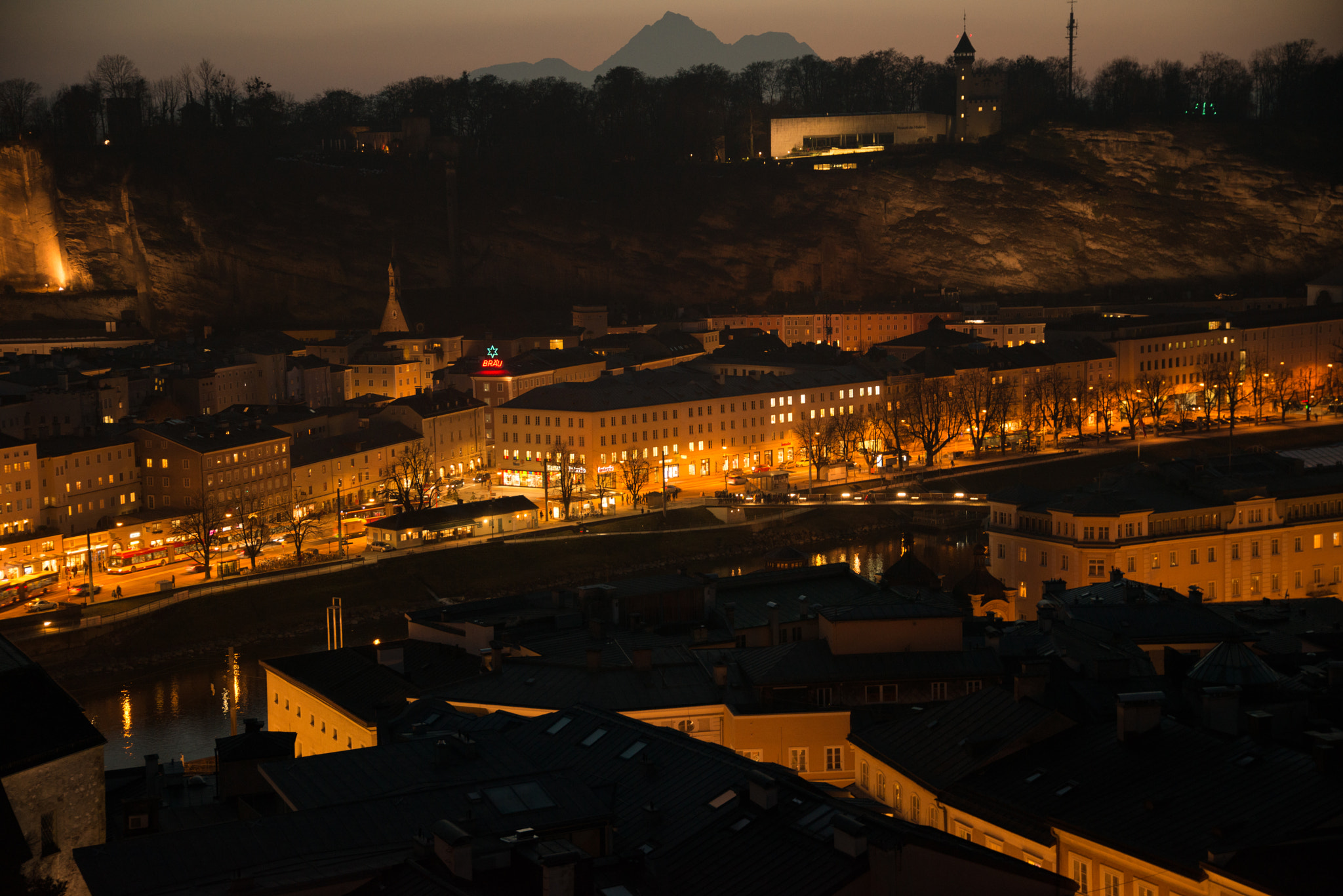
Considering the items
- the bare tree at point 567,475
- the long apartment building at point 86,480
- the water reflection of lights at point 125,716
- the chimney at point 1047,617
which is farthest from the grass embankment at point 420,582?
the chimney at point 1047,617

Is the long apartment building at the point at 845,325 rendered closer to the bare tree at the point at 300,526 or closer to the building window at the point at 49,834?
the bare tree at the point at 300,526

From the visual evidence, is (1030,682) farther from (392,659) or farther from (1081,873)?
(392,659)

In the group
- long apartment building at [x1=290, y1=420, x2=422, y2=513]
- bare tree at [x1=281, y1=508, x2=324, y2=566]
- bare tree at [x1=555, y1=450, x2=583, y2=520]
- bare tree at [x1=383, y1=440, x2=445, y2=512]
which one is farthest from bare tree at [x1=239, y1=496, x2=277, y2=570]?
bare tree at [x1=555, y1=450, x2=583, y2=520]

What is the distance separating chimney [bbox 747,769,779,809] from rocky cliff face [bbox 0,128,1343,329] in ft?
180

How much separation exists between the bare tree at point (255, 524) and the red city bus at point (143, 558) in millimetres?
1474

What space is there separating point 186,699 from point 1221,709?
18.5m

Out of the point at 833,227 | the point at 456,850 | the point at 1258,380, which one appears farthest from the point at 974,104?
the point at 456,850

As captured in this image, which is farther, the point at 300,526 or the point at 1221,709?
the point at 300,526

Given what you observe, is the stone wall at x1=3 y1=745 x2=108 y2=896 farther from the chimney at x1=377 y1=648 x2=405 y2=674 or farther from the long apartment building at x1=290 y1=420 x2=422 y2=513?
the long apartment building at x1=290 y1=420 x2=422 y2=513

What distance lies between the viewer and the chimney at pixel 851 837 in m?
8.75

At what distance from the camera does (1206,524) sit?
2823 cm

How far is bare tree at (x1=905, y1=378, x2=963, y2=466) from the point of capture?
46.5 m

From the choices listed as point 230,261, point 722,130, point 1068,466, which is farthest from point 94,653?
point 722,130

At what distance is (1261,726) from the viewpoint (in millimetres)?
11320
